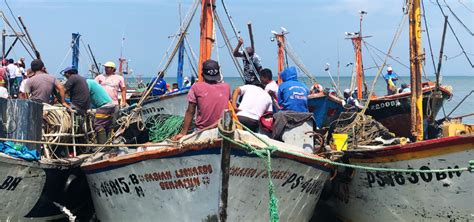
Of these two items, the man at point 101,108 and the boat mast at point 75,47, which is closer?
the man at point 101,108

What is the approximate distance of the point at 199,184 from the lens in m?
7.37

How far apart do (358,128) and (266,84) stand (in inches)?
67.2

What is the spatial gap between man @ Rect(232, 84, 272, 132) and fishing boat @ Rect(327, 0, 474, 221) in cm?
138

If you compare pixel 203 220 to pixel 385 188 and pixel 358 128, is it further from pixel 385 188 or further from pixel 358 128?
pixel 358 128

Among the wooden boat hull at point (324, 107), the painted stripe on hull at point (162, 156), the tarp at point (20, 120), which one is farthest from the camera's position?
the wooden boat hull at point (324, 107)

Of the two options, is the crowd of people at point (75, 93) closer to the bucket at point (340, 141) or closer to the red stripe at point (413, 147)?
the bucket at point (340, 141)

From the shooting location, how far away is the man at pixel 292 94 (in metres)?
9.11

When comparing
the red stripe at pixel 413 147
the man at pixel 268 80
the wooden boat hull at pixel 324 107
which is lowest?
the wooden boat hull at pixel 324 107

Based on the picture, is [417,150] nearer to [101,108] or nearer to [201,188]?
[201,188]

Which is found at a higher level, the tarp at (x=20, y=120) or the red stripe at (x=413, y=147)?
the tarp at (x=20, y=120)

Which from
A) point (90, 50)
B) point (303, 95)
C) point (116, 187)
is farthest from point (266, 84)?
point (90, 50)

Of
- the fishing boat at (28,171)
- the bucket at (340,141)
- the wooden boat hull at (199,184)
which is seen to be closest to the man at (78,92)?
the fishing boat at (28,171)

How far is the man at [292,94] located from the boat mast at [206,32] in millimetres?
1809

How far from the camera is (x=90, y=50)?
23.8 meters
